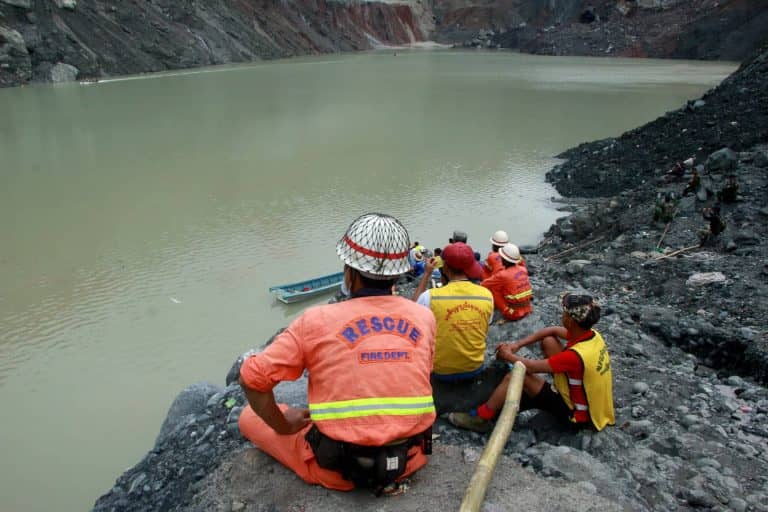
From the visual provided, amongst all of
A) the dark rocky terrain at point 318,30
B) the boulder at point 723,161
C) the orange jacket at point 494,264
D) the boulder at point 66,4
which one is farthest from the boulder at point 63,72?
the orange jacket at point 494,264

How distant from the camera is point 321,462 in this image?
249cm

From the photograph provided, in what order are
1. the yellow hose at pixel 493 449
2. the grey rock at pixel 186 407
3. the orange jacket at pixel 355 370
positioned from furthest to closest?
1. the grey rock at pixel 186 407
2. the yellow hose at pixel 493 449
3. the orange jacket at pixel 355 370

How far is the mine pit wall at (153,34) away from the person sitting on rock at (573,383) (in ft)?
113

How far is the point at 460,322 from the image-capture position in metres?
3.61

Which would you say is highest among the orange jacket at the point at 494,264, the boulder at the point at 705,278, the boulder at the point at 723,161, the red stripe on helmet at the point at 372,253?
the red stripe on helmet at the point at 372,253

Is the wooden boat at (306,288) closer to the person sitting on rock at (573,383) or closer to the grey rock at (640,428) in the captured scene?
the person sitting on rock at (573,383)

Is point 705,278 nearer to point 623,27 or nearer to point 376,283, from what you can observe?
point 376,283

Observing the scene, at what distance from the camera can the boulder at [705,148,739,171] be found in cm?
996

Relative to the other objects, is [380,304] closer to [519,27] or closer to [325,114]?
[325,114]

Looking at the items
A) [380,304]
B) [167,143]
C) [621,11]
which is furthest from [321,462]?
[621,11]

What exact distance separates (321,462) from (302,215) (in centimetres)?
941

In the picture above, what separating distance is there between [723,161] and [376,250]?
388 inches

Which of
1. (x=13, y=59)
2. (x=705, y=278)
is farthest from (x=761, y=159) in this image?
(x=13, y=59)

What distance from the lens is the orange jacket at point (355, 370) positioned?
2328mm
